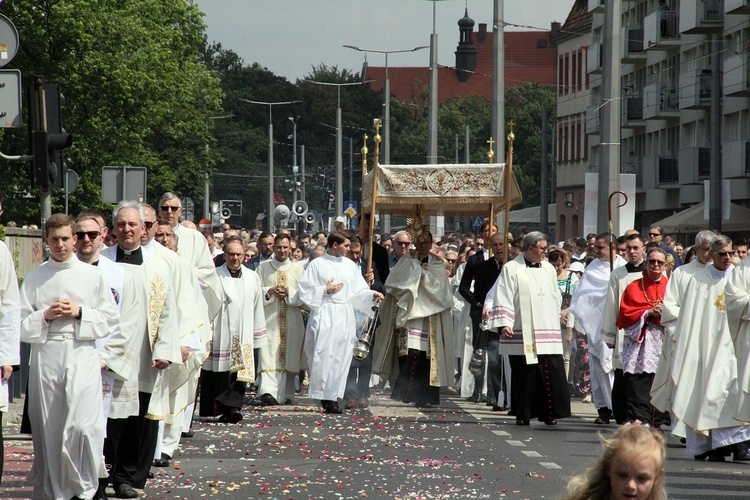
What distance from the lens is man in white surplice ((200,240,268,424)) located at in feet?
50.7

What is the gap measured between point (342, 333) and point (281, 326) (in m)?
1.36

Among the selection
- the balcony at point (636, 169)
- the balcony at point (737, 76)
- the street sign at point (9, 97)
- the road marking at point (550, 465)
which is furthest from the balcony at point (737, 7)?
the street sign at point (9, 97)

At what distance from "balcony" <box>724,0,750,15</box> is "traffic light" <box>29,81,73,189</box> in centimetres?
3379

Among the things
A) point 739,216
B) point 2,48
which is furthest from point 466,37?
point 2,48

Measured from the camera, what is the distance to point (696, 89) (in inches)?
1955

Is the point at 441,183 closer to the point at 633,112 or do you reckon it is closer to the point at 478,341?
the point at 478,341

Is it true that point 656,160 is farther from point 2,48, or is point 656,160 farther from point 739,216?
point 2,48

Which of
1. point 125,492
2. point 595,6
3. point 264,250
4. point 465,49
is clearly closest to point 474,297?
point 264,250

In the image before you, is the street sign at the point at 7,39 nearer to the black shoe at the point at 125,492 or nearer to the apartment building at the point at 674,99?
the black shoe at the point at 125,492

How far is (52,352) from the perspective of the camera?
9203 millimetres

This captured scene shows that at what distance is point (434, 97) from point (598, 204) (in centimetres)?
1593

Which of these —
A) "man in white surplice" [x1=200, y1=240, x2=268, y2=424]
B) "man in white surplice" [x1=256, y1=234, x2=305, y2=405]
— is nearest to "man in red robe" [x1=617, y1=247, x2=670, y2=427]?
"man in white surplice" [x1=200, y1=240, x2=268, y2=424]

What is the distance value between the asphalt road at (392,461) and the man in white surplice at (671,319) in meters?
0.43

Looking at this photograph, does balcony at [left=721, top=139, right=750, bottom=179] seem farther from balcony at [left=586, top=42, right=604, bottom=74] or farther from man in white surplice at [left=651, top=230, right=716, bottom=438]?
man in white surplice at [left=651, top=230, right=716, bottom=438]
